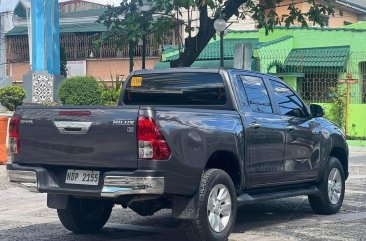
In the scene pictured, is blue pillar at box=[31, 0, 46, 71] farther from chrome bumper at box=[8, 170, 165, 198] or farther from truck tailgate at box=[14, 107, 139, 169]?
chrome bumper at box=[8, 170, 165, 198]

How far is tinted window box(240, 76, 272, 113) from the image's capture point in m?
9.68

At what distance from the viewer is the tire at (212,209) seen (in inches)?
323

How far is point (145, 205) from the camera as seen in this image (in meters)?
8.71

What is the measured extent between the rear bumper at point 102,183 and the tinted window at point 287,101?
3006 millimetres

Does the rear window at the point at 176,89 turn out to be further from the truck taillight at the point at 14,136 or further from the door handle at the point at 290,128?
the truck taillight at the point at 14,136

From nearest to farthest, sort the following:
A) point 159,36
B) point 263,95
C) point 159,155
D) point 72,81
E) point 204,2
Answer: point 159,155 → point 263,95 → point 204,2 → point 159,36 → point 72,81

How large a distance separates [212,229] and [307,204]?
4121mm

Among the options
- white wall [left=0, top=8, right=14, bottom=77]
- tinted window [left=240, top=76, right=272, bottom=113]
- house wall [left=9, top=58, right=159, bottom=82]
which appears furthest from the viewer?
white wall [left=0, top=8, right=14, bottom=77]

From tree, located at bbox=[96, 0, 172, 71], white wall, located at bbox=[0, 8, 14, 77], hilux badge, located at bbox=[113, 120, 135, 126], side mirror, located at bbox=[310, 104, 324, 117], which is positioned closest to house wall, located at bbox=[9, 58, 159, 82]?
white wall, located at bbox=[0, 8, 14, 77]

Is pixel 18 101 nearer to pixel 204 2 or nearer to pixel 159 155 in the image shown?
pixel 204 2

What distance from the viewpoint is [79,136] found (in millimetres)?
8180

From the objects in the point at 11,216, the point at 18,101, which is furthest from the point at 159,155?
the point at 18,101

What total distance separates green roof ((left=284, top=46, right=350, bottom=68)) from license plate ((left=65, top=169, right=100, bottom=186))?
21021 mm

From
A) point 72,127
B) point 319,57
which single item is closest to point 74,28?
point 319,57
